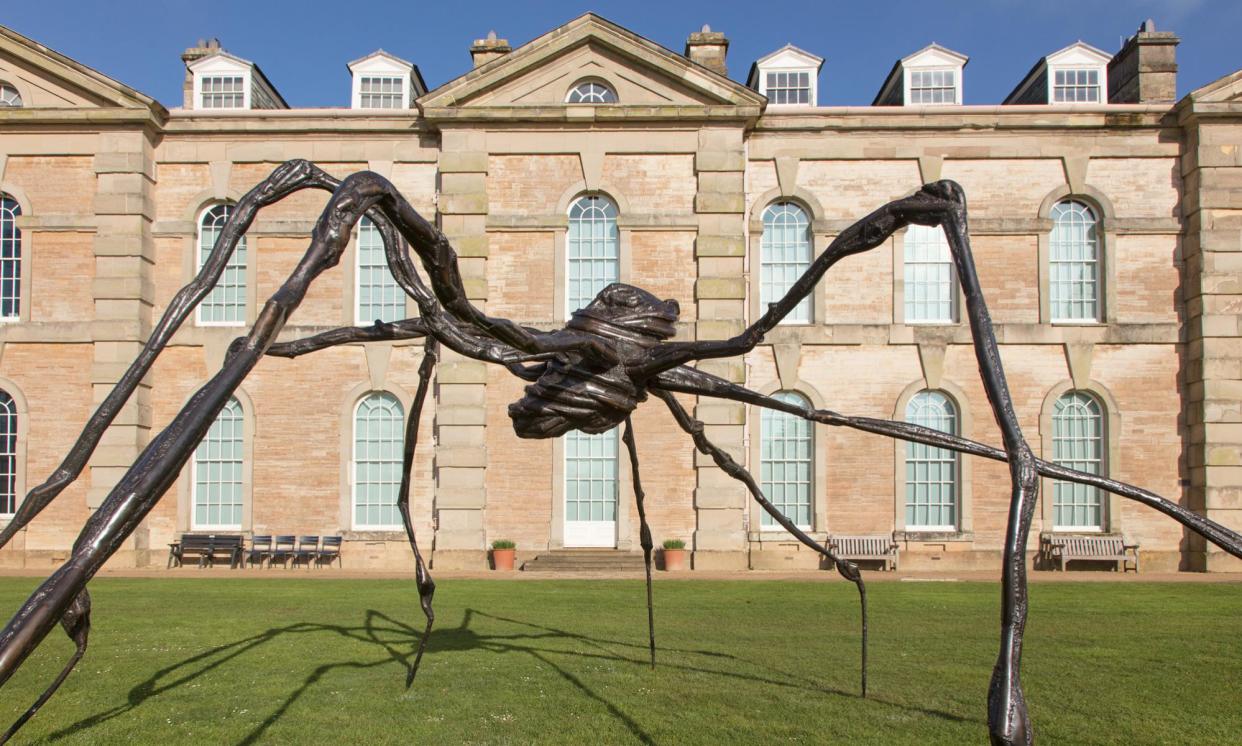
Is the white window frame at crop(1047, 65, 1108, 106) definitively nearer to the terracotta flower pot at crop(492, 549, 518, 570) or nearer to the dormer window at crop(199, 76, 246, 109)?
the terracotta flower pot at crop(492, 549, 518, 570)

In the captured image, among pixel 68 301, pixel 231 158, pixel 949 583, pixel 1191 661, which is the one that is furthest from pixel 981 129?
pixel 68 301

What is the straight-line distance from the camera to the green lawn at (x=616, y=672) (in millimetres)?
7098

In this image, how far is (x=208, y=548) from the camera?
20672mm

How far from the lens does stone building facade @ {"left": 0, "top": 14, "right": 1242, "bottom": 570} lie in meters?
20.7

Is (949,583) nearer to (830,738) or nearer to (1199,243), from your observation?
(1199,243)

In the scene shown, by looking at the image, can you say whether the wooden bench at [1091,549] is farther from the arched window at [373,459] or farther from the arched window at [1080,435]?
the arched window at [373,459]

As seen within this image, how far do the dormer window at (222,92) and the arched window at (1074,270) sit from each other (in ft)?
59.4

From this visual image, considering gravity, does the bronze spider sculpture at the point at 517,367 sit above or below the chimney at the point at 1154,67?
below

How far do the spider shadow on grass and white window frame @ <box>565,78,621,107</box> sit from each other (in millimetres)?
12219

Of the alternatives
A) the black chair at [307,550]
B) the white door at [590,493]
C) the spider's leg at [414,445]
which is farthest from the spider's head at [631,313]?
the black chair at [307,550]

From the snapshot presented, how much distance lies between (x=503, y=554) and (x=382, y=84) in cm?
1119

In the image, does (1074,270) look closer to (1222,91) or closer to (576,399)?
(1222,91)

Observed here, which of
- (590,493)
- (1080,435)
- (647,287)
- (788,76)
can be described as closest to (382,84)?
(647,287)

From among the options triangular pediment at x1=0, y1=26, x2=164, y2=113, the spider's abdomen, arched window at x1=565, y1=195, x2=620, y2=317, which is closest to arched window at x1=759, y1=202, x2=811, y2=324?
arched window at x1=565, y1=195, x2=620, y2=317
